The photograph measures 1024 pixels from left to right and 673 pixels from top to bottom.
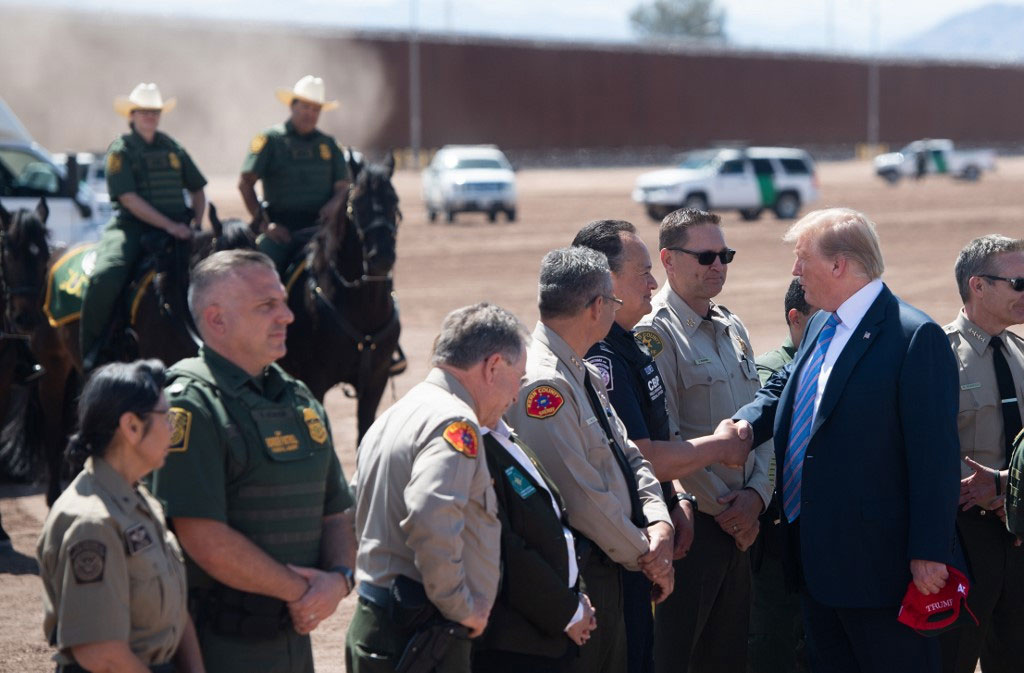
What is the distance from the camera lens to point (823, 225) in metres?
4.30

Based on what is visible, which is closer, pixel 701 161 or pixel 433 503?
pixel 433 503

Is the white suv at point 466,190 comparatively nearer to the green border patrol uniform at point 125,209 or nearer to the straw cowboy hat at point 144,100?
the straw cowboy hat at point 144,100

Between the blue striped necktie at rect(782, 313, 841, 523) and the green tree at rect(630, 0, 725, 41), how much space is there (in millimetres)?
141538

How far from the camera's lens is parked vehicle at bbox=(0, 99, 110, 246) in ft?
47.3

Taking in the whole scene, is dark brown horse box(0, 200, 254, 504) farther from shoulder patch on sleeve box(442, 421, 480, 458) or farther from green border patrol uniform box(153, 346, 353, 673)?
shoulder patch on sleeve box(442, 421, 480, 458)

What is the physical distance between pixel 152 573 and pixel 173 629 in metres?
0.19

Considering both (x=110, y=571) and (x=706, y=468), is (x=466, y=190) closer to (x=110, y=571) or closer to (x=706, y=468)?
(x=706, y=468)

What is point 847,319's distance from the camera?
14.0 ft

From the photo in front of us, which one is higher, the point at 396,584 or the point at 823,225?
the point at 823,225

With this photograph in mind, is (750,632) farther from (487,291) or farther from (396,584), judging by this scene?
(487,291)

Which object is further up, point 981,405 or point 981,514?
point 981,405

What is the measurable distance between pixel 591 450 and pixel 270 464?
108 centimetres

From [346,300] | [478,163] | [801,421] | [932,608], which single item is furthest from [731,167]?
[932,608]

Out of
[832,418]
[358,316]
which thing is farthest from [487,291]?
[832,418]
